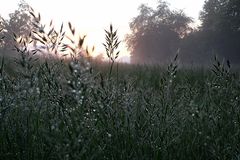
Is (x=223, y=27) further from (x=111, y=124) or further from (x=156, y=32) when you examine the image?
(x=111, y=124)

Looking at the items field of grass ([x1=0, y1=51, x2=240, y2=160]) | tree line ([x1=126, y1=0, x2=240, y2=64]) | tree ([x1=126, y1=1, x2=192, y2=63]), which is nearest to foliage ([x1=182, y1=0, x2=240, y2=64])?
tree line ([x1=126, y1=0, x2=240, y2=64])

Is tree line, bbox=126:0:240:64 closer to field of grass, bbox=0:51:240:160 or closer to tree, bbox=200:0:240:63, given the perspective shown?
tree, bbox=200:0:240:63

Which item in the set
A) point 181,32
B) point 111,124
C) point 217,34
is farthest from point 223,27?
point 111,124

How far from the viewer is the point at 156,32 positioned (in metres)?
72.3

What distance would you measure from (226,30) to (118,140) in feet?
170

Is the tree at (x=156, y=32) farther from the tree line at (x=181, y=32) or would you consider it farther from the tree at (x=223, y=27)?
the tree at (x=223, y=27)

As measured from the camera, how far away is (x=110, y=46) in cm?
206

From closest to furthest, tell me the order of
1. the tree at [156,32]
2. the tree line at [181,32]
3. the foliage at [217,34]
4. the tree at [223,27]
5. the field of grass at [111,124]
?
the field of grass at [111,124] → the tree at [223,27] → the foliage at [217,34] → the tree line at [181,32] → the tree at [156,32]

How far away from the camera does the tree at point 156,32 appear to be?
70.7 meters

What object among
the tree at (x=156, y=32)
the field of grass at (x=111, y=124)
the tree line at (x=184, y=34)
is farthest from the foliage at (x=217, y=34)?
the field of grass at (x=111, y=124)

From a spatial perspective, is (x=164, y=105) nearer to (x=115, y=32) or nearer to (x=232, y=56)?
(x=115, y=32)

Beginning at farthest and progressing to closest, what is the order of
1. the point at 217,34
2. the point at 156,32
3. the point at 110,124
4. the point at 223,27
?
the point at 156,32
the point at 217,34
the point at 223,27
the point at 110,124

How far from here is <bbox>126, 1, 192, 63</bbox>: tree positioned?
7069 cm

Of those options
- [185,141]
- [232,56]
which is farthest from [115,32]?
[232,56]
